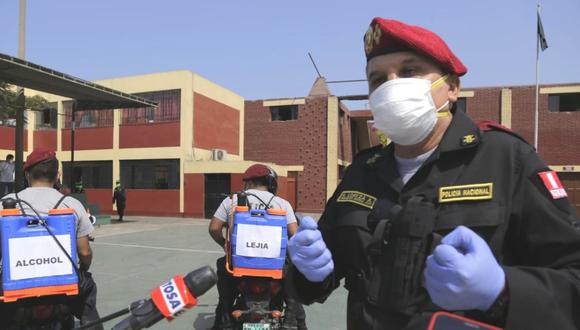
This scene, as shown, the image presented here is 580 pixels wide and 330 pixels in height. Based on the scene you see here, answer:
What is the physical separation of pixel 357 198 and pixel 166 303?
2.64ft

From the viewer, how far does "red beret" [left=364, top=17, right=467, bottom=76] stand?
5.19 ft

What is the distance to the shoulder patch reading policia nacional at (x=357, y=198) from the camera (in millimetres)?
1677

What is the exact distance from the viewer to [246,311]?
13.2ft

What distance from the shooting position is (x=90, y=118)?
2598cm

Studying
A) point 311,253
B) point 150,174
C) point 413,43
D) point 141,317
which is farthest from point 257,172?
point 150,174

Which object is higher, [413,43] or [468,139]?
[413,43]

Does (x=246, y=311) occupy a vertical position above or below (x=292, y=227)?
below

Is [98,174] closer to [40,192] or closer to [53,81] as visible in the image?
[53,81]

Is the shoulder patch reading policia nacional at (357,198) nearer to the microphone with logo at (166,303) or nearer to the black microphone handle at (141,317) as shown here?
the microphone with logo at (166,303)

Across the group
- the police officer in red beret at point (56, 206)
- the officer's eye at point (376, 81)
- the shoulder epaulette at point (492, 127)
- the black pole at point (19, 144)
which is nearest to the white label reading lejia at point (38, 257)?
the police officer in red beret at point (56, 206)

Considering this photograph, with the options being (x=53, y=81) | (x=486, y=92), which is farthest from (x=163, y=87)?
(x=486, y=92)

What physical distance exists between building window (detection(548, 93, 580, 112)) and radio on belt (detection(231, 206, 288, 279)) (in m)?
27.2

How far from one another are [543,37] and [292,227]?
23377mm

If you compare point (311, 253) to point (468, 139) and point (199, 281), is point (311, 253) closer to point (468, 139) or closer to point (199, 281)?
point (199, 281)
